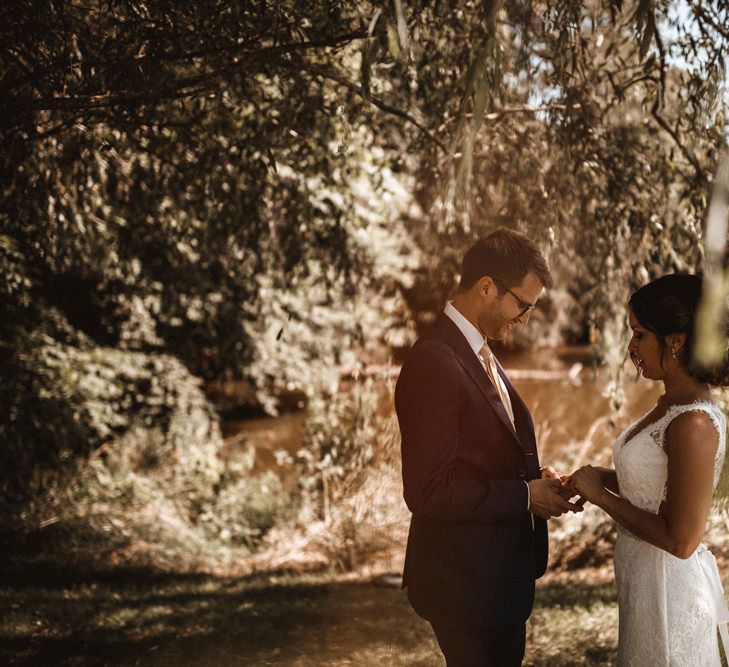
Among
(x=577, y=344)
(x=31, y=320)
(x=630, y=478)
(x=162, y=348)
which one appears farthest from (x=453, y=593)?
(x=577, y=344)

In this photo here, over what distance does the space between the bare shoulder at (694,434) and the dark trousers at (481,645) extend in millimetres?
841

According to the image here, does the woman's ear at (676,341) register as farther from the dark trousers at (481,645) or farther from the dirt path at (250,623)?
the dirt path at (250,623)

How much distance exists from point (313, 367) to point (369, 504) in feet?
15.8

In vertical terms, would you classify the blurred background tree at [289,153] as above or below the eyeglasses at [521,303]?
above

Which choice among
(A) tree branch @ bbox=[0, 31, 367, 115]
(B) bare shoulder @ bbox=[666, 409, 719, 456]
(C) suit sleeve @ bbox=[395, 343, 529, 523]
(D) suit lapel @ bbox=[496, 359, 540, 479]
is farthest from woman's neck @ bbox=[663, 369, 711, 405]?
(A) tree branch @ bbox=[0, 31, 367, 115]

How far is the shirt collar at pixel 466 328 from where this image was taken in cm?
Answer: 263

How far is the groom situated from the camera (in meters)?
2.38

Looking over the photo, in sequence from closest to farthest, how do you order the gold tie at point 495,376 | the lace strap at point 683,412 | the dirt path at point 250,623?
the lace strap at point 683,412
the gold tie at point 495,376
the dirt path at point 250,623

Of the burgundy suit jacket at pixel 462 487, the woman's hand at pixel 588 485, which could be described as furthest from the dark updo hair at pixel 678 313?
the burgundy suit jacket at pixel 462 487

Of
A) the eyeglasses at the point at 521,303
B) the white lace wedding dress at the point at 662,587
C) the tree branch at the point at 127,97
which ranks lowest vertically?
the white lace wedding dress at the point at 662,587

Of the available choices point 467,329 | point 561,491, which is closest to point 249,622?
point 561,491

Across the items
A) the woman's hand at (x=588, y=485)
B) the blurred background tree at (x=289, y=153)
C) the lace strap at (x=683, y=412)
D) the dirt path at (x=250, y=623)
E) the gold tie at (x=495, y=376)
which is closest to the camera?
the lace strap at (x=683, y=412)

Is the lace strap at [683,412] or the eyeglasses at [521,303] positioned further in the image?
the eyeglasses at [521,303]

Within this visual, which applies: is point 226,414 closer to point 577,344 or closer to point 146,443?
point 146,443
